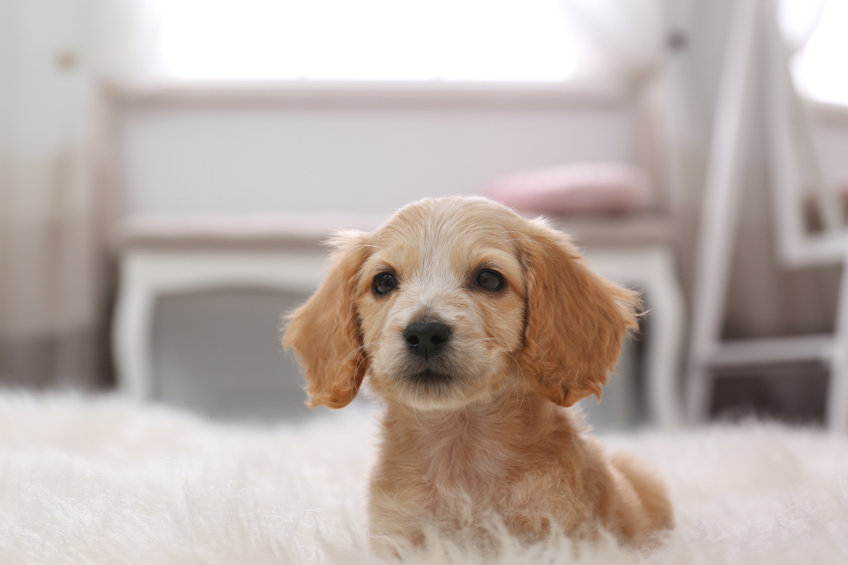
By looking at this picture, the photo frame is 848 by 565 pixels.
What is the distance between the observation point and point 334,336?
1.07 m

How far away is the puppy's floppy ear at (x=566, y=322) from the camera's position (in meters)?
0.98

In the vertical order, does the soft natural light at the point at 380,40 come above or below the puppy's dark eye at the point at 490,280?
above

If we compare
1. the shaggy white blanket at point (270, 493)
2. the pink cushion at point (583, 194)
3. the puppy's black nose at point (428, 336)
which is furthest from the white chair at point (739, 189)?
the puppy's black nose at point (428, 336)

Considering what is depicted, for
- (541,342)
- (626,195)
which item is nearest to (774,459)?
(541,342)

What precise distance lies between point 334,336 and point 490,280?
0.73 ft

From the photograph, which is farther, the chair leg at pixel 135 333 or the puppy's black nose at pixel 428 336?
the chair leg at pixel 135 333

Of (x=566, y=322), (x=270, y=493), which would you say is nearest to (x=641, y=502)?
(x=566, y=322)

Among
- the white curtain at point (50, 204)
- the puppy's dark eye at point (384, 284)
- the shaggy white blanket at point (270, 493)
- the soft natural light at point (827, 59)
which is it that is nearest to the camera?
the shaggy white blanket at point (270, 493)

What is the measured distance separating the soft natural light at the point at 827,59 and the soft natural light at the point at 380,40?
1.06 m

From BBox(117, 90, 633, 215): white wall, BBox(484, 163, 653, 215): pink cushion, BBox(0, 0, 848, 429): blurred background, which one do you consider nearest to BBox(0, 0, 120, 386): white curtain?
BBox(0, 0, 848, 429): blurred background

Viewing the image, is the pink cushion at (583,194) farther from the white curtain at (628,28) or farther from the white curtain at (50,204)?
the white curtain at (50,204)

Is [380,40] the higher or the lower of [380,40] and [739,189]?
the higher

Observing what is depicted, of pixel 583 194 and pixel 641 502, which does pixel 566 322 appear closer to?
pixel 641 502

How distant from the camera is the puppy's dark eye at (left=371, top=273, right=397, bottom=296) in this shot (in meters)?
1.04
